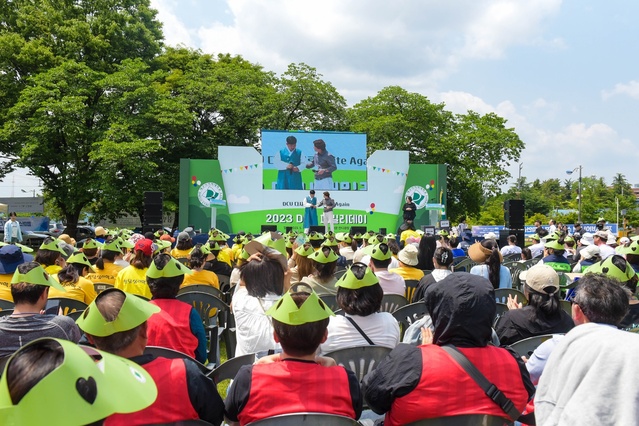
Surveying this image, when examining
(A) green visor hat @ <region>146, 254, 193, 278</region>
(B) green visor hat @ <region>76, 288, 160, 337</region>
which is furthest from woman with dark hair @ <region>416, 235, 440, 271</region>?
(B) green visor hat @ <region>76, 288, 160, 337</region>

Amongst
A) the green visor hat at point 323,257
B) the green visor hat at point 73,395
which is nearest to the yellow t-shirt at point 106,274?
the green visor hat at point 323,257

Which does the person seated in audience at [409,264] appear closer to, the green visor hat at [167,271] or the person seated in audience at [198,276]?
the person seated in audience at [198,276]

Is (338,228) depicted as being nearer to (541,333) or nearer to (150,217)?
(150,217)

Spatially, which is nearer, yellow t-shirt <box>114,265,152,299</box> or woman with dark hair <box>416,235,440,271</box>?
yellow t-shirt <box>114,265,152,299</box>

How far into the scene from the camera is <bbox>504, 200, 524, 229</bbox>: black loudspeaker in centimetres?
1469

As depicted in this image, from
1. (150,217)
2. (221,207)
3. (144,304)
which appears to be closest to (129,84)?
(221,207)

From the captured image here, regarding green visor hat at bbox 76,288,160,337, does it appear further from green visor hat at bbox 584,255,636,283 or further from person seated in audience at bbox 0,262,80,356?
green visor hat at bbox 584,255,636,283

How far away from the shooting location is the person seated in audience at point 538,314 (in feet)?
11.1

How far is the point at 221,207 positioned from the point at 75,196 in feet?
22.4

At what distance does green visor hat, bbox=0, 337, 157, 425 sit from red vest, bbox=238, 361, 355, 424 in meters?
1.13

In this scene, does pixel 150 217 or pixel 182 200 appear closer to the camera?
pixel 150 217

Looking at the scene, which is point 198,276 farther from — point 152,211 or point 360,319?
point 152,211

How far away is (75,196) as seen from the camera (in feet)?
74.8

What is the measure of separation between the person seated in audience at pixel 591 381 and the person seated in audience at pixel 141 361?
1339mm
